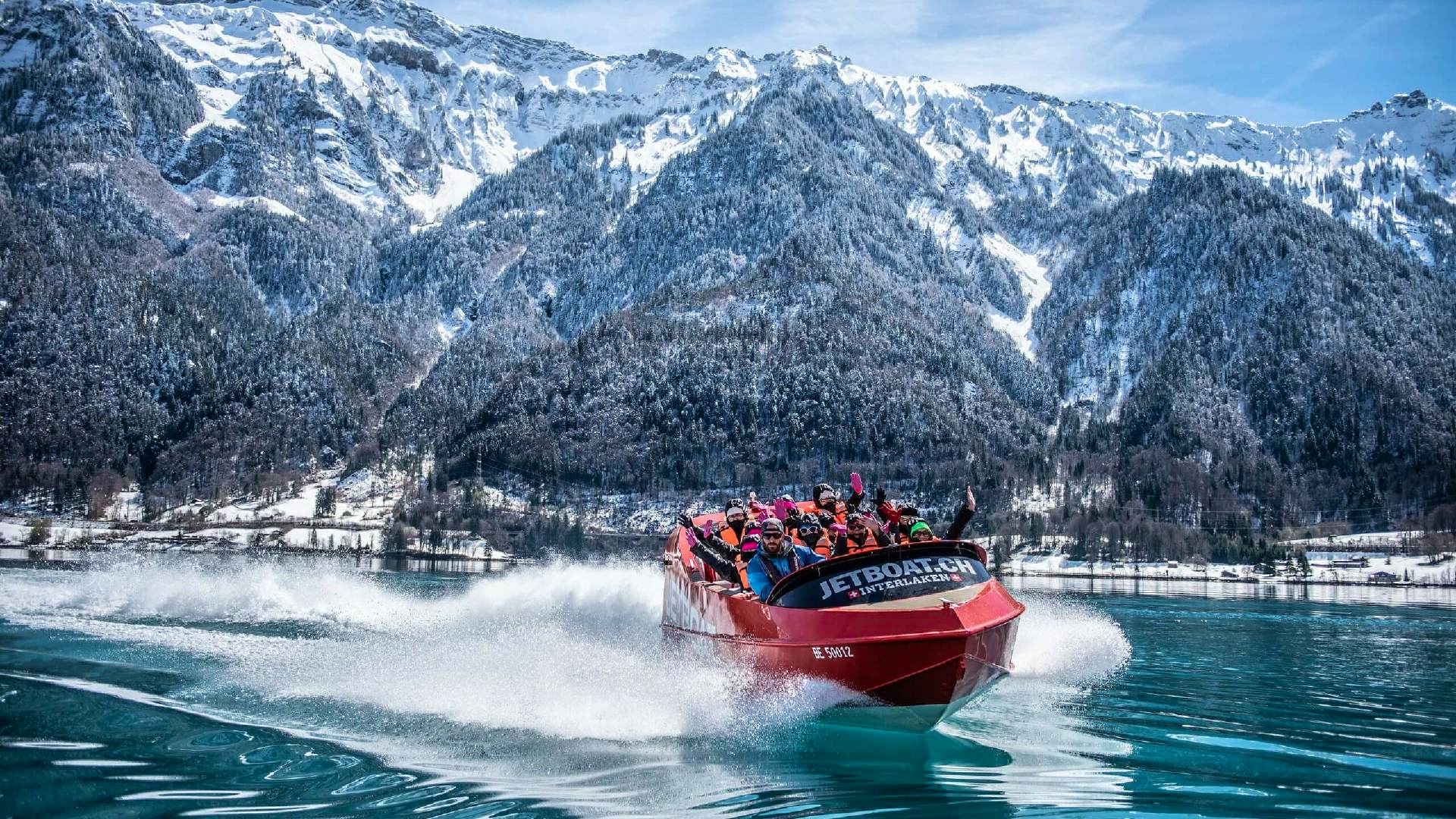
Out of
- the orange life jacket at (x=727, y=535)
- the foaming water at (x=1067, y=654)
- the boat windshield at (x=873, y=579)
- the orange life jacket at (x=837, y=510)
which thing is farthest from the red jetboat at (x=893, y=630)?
the orange life jacket at (x=727, y=535)

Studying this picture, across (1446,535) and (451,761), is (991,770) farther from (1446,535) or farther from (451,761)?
(1446,535)

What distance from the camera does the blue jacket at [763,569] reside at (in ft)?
73.8

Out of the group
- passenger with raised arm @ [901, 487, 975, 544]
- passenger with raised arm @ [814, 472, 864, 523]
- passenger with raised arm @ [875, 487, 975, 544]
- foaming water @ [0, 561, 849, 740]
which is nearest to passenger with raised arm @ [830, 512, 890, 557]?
passenger with raised arm @ [875, 487, 975, 544]

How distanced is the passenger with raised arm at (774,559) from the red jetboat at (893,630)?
557 millimetres

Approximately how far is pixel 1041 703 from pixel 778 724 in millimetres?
7161

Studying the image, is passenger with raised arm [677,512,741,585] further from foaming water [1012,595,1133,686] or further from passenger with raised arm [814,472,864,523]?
foaming water [1012,595,1133,686]

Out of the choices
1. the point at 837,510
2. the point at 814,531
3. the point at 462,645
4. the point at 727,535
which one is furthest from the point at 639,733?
the point at 462,645

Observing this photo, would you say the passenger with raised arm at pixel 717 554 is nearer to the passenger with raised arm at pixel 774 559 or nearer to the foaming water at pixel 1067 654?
the passenger with raised arm at pixel 774 559

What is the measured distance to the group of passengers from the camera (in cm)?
2295

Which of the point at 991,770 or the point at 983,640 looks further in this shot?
the point at 983,640

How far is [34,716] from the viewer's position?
20.9m

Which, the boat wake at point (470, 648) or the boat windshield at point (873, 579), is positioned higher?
the boat windshield at point (873, 579)

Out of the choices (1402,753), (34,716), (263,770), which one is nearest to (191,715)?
(34,716)

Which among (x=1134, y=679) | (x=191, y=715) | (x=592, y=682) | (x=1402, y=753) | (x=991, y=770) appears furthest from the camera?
(x=1134, y=679)
